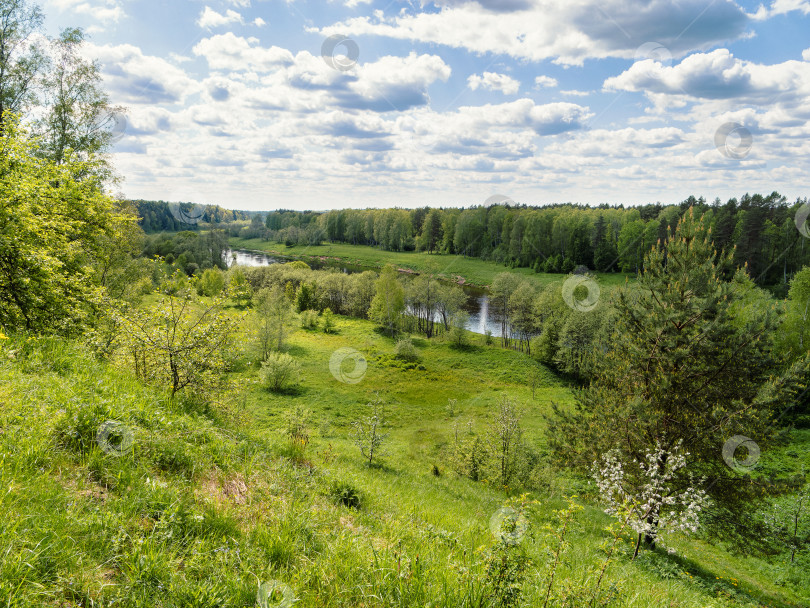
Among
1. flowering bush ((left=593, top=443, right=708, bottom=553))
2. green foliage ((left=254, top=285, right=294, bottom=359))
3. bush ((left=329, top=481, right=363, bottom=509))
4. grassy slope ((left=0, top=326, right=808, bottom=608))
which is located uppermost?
grassy slope ((left=0, top=326, right=808, bottom=608))

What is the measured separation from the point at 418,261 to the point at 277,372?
84837 millimetres

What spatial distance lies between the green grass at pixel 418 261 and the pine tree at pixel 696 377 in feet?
202

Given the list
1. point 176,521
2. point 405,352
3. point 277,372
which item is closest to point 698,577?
point 176,521

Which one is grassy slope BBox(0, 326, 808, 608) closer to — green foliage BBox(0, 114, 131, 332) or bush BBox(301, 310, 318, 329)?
green foliage BBox(0, 114, 131, 332)

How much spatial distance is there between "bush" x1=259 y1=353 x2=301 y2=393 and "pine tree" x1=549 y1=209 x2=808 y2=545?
30.2 metres

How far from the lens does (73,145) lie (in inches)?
792

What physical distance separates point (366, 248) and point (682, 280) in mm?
140077

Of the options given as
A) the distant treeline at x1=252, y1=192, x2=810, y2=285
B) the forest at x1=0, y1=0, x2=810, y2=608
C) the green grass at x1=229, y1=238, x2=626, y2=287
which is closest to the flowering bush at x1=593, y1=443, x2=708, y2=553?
the forest at x1=0, y1=0, x2=810, y2=608

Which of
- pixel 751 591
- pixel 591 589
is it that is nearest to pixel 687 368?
pixel 751 591

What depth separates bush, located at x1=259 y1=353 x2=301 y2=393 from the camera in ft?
123

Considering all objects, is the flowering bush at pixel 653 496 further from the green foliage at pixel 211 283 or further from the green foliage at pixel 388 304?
the green foliage at pixel 211 283

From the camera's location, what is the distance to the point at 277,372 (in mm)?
37500

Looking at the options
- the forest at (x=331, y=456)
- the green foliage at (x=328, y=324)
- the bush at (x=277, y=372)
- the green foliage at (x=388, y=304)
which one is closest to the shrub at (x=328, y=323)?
the green foliage at (x=328, y=324)

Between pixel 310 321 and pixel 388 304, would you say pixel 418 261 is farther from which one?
pixel 310 321
